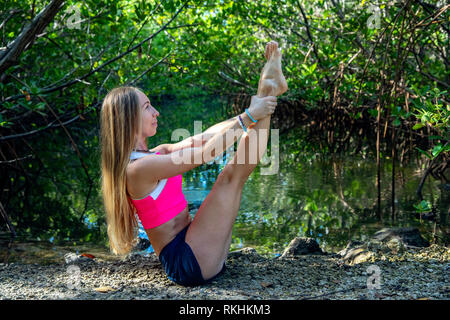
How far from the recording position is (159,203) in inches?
86.4

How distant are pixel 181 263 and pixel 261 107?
2.60 ft

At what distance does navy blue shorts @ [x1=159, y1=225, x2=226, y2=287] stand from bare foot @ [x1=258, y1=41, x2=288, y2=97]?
791mm

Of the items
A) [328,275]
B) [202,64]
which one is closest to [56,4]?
[328,275]

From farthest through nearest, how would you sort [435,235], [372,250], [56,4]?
[435,235] → [56,4] → [372,250]

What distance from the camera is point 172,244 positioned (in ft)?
7.34

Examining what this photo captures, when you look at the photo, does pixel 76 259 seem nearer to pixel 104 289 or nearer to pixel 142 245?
pixel 142 245

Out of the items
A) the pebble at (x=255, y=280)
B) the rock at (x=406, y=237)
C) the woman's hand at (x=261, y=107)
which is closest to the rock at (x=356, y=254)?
the pebble at (x=255, y=280)

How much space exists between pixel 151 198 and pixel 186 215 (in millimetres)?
239

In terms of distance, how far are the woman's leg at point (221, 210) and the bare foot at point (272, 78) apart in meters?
0.17

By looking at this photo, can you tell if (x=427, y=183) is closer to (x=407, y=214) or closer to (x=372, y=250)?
(x=407, y=214)

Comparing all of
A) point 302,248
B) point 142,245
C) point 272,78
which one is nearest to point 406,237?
point 302,248

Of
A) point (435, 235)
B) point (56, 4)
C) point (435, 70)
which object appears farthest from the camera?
point (435, 70)

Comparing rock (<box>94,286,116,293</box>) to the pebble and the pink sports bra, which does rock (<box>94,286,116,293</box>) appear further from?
the pink sports bra

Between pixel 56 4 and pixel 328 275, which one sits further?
pixel 56 4
